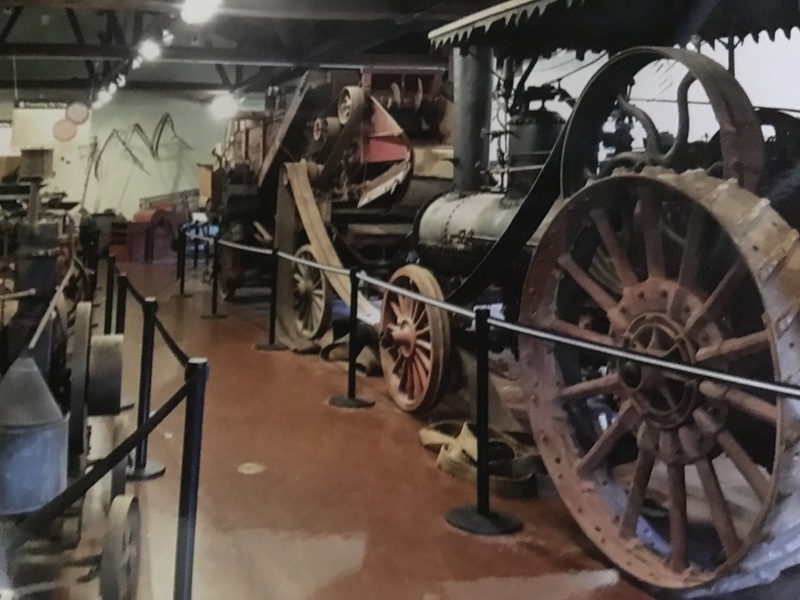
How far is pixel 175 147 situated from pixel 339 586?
17551 mm

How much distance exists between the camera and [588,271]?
3.37m

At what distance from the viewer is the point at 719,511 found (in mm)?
2629

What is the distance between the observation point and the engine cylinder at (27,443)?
2408mm

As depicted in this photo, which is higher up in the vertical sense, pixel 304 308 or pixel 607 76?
pixel 607 76

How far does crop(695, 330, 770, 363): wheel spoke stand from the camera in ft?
8.00

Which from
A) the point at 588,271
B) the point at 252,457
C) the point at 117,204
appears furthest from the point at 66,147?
the point at 588,271

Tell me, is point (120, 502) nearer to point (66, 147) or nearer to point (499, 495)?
point (499, 495)

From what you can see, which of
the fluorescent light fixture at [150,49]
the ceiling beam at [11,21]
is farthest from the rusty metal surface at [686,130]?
the ceiling beam at [11,21]

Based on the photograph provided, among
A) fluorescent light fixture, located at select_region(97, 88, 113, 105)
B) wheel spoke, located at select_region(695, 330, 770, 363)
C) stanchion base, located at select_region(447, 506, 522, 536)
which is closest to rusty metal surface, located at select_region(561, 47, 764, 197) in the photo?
wheel spoke, located at select_region(695, 330, 770, 363)

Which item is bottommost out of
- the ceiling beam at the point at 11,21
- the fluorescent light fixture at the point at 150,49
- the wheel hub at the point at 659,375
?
the wheel hub at the point at 659,375

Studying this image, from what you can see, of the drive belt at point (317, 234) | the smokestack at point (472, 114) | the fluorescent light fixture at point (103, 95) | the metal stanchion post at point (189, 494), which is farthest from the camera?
the fluorescent light fixture at point (103, 95)

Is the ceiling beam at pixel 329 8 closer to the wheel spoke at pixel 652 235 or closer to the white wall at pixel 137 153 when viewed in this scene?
the wheel spoke at pixel 652 235

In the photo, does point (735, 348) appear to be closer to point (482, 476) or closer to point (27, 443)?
point (482, 476)

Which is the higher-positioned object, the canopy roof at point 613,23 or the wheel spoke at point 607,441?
the canopy roof at point 613,23
